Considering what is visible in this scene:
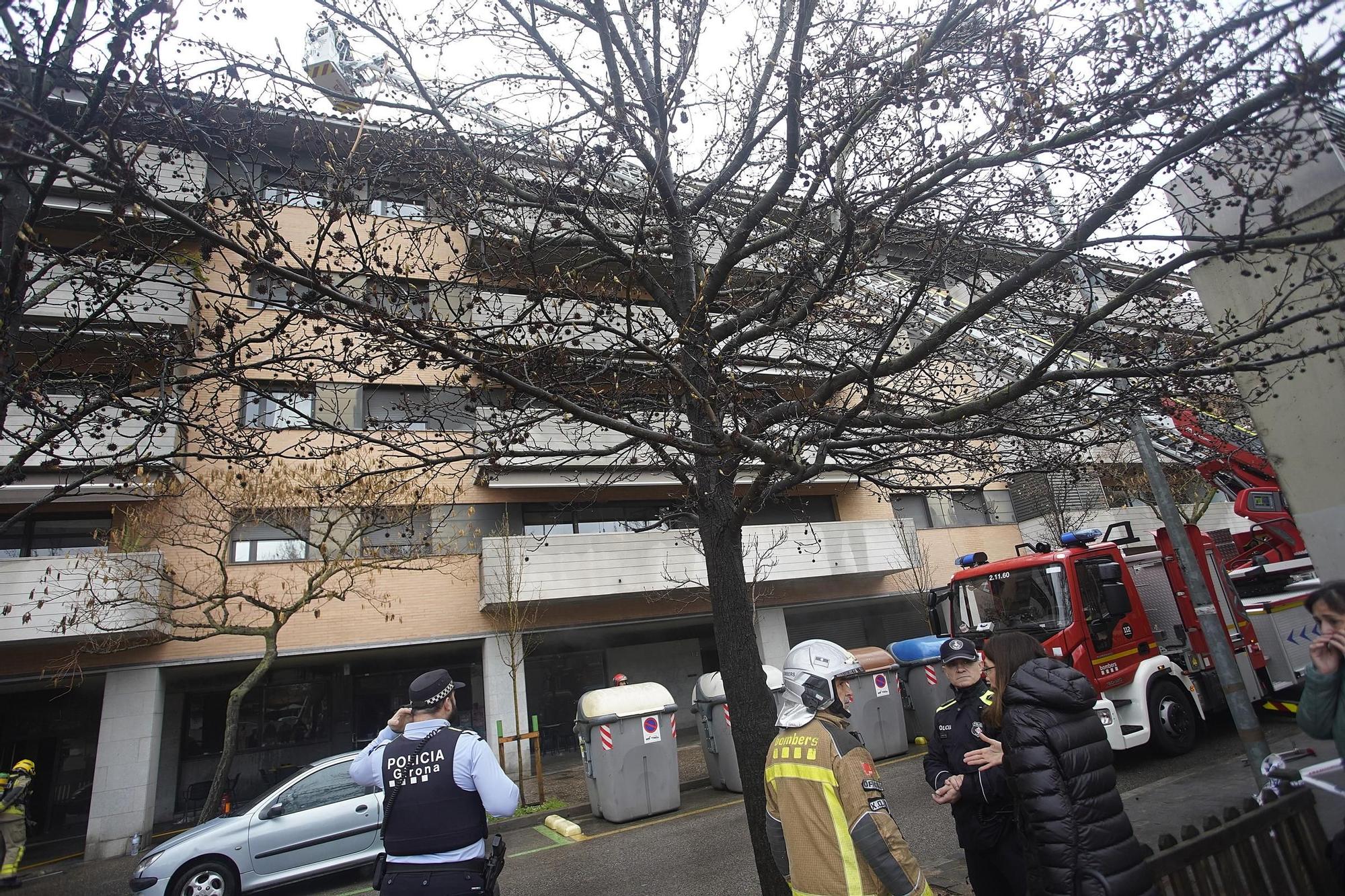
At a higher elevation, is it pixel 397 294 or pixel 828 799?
pixel 397 294

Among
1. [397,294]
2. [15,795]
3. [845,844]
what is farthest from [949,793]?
[15,795]

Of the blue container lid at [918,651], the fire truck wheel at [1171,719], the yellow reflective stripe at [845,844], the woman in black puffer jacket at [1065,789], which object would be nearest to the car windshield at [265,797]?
the yellow reflective stripe at [845,844]

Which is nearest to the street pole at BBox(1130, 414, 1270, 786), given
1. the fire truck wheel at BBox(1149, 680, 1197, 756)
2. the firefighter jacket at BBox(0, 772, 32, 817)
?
the fire truck wheel at BBox(1149, 680, 1197, 756)

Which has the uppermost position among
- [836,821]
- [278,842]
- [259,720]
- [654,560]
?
[654,560]

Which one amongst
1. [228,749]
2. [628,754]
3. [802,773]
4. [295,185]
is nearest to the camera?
[802,773]

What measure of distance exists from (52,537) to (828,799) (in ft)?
57.8

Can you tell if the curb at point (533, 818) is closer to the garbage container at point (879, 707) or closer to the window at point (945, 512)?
the garbage container at point (879, 707)

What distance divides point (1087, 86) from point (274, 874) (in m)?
11.2

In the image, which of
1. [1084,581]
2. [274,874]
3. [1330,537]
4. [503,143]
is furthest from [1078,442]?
[274,874]

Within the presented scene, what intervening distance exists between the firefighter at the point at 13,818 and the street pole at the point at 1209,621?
14.3m

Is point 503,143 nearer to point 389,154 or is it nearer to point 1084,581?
point 389,154

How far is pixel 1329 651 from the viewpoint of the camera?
10.5ft

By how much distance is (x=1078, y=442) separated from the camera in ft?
20.0

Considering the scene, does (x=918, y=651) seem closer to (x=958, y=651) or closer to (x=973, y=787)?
(x=958, y=651)
